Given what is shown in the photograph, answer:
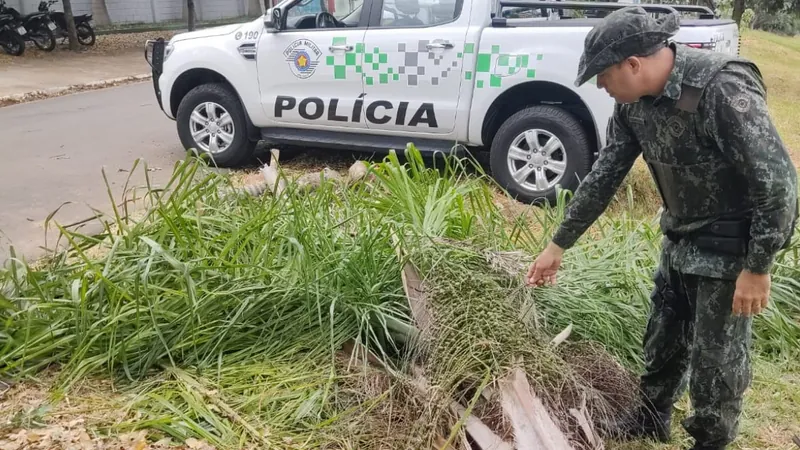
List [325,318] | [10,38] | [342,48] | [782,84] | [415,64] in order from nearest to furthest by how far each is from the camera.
Result: [325,318] < [415,64] < [342,48] < [10,38] < [782,84]

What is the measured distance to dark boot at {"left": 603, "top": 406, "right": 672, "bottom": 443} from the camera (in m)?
2.88

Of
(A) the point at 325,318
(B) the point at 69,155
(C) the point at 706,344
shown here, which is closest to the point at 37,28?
(B) the point at 69,155

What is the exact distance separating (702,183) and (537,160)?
10.9 feet

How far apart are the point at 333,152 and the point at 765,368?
15.8ft

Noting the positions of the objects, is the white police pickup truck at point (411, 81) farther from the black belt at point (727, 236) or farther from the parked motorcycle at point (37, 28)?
the parked motorcycle at point (37, 28)

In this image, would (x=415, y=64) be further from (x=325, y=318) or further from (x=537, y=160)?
(x=325, y=318)

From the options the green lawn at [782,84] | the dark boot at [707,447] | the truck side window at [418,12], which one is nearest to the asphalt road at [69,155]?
the truck side window at [418,12]

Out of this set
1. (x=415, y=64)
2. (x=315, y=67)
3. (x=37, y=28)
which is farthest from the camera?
(x=37, y=28)

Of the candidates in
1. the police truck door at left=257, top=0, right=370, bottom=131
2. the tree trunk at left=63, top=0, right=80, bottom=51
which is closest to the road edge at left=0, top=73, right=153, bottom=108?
the tree trunk at left=63, top=0, right=80, bottom=51

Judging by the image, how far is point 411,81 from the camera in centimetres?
592

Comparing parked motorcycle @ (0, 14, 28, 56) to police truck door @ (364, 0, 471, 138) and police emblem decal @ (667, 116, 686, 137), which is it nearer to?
police truck door @ (364, 0, 471, 138)

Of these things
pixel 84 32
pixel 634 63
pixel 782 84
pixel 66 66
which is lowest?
pixel 782 84

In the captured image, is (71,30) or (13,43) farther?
(71,30)

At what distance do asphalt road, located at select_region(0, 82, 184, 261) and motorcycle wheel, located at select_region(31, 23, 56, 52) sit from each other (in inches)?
218
